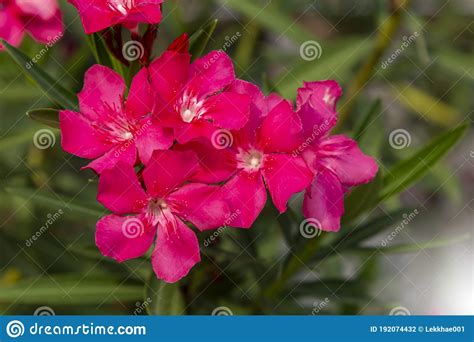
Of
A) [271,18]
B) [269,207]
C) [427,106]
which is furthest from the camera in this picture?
[427,106]

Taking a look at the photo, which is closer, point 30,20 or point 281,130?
point 281,130

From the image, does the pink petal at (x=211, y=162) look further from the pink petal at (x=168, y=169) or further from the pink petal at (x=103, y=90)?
the pink petal at (x=103, y=90)

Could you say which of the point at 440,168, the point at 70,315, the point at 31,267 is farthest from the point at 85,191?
the point at 440,168

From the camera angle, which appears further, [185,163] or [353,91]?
[353,91]

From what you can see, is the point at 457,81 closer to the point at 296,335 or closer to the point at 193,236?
the point at 296,335

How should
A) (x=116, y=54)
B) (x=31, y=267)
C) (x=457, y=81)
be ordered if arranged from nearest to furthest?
(x=116, y=54)
(x=31, y=267)
(x=457, y=81)

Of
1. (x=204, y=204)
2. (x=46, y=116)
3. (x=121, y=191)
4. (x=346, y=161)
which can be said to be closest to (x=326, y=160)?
(x=346, y=161)

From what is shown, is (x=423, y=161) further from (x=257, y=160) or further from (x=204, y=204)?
(x=204, y=204)
